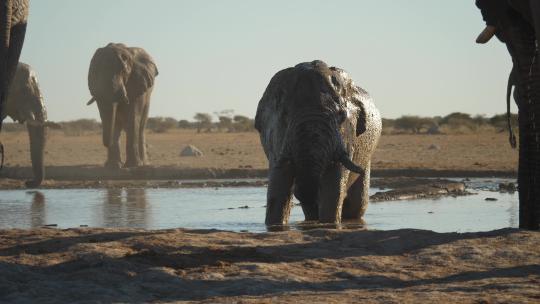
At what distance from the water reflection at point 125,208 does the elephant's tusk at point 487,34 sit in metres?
3.70

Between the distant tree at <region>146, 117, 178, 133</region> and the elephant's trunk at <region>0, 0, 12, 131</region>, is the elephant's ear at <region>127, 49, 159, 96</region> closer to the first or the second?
the elephant's trunk at <region>0, 0, 12, 131</region>

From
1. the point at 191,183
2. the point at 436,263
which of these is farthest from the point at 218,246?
the point at 191,183

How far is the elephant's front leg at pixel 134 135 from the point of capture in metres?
21.8

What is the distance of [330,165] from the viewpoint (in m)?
9.67

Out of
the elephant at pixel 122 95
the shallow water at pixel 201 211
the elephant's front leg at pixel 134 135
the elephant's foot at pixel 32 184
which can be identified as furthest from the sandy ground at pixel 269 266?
the elephant's front leg at pixel 134 135

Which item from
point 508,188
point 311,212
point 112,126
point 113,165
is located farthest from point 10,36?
point 112,126

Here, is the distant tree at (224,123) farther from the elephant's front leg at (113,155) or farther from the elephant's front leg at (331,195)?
the elephant's front leg at (331,195)

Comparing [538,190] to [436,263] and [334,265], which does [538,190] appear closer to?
[436,263]

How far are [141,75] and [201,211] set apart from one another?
11724 millimetres

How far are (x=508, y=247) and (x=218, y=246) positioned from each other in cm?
191

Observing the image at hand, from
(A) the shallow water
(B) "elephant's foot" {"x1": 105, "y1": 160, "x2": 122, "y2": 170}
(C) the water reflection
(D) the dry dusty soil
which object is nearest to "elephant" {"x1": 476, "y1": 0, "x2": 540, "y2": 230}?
(A) the shallow water

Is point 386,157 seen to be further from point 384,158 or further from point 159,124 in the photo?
point 159,124

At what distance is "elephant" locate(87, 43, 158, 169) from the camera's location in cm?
2172

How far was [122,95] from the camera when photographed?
2247 cm
